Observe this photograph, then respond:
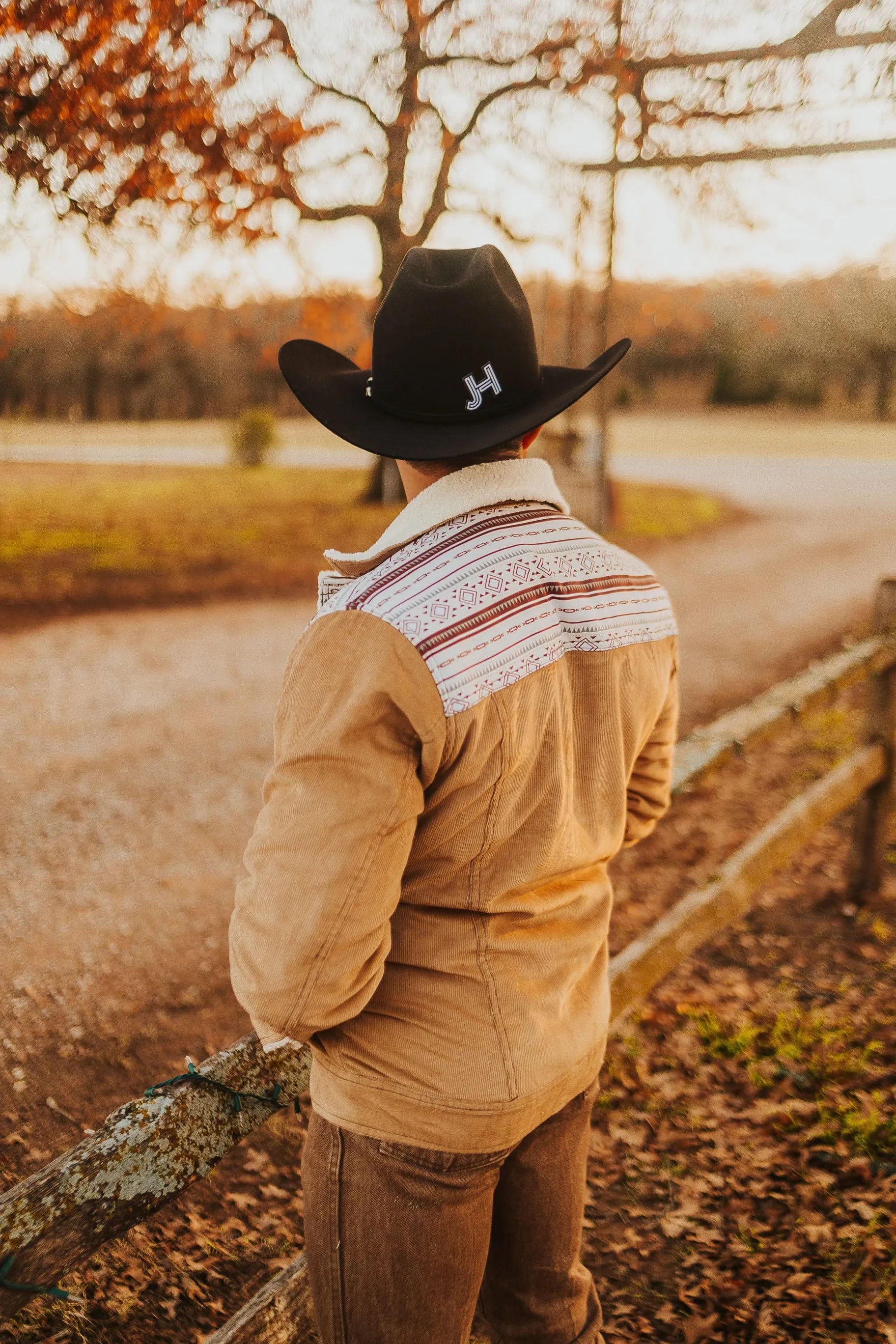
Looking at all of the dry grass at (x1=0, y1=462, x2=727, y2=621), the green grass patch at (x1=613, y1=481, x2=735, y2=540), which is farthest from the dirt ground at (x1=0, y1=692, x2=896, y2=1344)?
the green grass patch at (x1=613, y1=481, x2=735, y2=540)

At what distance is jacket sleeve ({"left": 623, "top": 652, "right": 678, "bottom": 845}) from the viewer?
1.88 metres

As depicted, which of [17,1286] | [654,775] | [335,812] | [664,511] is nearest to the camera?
[335,812]

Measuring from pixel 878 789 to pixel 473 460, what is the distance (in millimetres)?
3950

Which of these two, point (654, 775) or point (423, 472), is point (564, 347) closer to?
point (654, 775)

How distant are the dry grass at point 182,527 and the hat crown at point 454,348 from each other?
793cm

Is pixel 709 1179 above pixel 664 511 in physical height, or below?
below

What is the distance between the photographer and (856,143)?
6637 mm

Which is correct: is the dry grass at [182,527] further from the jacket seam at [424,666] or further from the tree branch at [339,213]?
the jacket seam at [424,666]

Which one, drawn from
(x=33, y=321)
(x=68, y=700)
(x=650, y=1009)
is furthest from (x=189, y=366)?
(x=650, y=1009)

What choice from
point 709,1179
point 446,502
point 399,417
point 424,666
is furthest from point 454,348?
point 709,1179

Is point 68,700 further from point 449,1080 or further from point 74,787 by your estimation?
point 449,1080

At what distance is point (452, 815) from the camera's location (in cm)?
133

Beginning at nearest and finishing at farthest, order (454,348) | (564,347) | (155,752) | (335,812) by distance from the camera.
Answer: (335,812) < (454,348) < (155,752) < (564,347)

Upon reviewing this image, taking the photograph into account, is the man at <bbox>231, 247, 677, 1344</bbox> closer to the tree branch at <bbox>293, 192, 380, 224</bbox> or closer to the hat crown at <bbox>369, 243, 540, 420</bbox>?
the hat crown at <bbox>369, 243, 540, 420</bbox>
